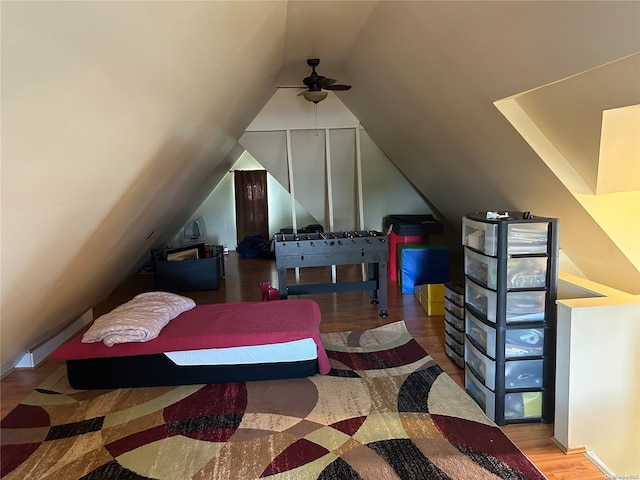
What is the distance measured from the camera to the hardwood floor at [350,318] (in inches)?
88.7

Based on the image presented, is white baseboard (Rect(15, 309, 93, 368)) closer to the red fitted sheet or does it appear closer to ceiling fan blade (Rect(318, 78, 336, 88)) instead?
the red fitted sheet

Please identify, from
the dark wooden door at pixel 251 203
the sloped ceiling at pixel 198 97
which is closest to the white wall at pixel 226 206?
the dark wooden door at pixel 251 203

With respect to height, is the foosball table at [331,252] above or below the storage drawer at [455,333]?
above

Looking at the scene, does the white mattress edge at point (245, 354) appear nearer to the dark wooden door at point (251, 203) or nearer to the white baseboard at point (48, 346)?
the white baseboard at point (48, 346)

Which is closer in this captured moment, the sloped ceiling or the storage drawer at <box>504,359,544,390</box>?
the sloped ceiling

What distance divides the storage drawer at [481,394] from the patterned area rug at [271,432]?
0.04 m

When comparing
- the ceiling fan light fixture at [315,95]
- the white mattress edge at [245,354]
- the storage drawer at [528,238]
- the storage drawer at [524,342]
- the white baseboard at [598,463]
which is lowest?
the white baseboard at [598,463]

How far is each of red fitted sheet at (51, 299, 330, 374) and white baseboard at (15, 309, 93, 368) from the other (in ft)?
2.10

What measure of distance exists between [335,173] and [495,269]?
364 cm

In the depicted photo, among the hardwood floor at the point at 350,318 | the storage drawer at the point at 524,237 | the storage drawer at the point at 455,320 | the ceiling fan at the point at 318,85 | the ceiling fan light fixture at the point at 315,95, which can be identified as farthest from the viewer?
the ceiling fan light fixture at the point at 315,95

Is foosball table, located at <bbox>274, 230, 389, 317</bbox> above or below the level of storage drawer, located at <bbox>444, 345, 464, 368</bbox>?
above

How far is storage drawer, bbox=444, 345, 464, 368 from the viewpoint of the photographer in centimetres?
317

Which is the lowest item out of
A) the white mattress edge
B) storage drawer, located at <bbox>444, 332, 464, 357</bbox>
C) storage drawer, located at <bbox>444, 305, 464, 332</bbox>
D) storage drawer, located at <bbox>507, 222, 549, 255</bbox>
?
storage drawer, located at <bbox>444, 332, 464, 357</bbox>

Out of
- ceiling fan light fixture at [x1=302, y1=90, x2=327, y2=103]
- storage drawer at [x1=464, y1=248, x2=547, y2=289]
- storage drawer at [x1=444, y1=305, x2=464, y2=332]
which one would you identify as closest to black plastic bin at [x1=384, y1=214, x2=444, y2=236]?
ceiling fan light fixture at [x1=302, y1=90, x2=327, y2=103]
